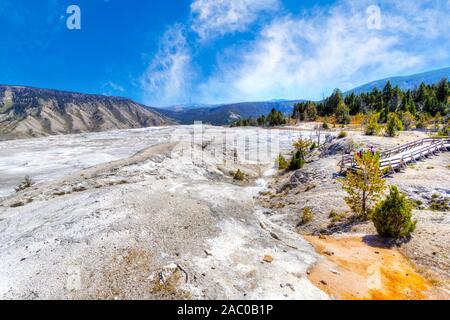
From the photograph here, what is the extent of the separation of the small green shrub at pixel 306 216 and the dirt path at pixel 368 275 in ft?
15.1

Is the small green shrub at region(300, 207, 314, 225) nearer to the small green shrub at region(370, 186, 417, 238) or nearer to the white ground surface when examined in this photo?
the white ground surface

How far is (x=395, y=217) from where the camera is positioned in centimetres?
1109

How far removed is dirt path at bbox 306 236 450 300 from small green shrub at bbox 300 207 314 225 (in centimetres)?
461

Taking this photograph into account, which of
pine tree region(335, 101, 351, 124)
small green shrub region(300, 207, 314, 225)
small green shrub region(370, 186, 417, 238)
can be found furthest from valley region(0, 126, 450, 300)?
pine tree region(335, 101, 351, 124)

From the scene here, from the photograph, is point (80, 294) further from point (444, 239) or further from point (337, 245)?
point (444, 239)

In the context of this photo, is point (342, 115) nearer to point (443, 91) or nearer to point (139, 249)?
point (443, 91)

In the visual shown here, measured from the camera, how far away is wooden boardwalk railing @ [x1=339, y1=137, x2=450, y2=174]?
22.1 metres

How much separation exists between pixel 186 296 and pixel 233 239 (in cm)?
402

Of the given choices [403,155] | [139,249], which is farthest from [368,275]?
[403,155]

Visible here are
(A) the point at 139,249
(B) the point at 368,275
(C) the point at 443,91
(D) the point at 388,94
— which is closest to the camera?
(B) the point at 368,275

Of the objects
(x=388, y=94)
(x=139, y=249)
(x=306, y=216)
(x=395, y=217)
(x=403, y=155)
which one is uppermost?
(x=388, y=94)

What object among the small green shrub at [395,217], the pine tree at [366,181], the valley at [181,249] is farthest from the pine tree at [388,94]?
the small green shrub at [395,217]

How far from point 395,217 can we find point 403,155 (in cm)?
1692

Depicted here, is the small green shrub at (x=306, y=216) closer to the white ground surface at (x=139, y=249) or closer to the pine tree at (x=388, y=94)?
the white ground surface at (x=139, y=249)
